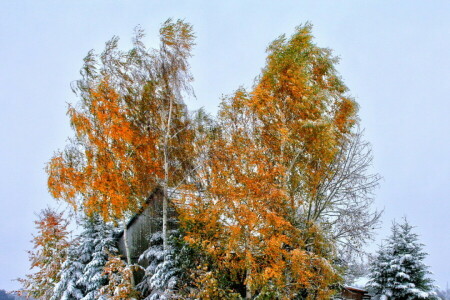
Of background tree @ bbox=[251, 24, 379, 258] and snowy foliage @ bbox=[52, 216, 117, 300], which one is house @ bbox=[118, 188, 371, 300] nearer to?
snowy foliage @ bbox=[52, 216, 117, 300]

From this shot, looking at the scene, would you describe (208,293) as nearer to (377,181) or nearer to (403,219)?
(377,181)

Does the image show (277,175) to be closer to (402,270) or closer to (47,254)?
(402,270)

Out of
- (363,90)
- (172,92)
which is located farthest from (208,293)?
(363,90)

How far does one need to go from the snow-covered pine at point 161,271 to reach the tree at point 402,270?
942 centimetres

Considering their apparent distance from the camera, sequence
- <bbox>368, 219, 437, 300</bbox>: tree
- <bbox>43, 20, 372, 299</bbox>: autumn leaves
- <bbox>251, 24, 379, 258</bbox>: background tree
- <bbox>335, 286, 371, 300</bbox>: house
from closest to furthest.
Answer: <bbox>43, 20, 372, 299</bbox>: autumn leaves
<bbox>251, 24, 379, 258</bbox>: background tree
<bbox>368, 219, 437, 300</bbox>: tree
<bbox>335, 286, 371, 300</bbox>: house

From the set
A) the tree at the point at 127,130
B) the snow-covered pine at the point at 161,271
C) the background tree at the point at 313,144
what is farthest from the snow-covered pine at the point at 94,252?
the background tree at the point at 313,144

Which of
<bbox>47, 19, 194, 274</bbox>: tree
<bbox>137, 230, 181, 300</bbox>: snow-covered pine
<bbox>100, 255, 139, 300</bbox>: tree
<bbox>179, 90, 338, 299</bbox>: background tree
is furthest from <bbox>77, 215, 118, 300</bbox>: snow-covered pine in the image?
<bbox>179, 90, 338, 299</bbox>: background tree

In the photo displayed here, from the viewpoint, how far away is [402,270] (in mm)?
15109

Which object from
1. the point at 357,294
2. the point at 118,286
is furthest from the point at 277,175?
the point at 357,294

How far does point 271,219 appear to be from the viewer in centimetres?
1055

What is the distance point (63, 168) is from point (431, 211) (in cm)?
18436

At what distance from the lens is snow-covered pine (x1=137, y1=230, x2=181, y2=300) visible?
11.2m

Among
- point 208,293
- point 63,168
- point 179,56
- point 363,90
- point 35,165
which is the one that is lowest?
point 208,293

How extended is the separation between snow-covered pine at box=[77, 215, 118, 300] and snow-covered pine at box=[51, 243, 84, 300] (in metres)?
0.24
